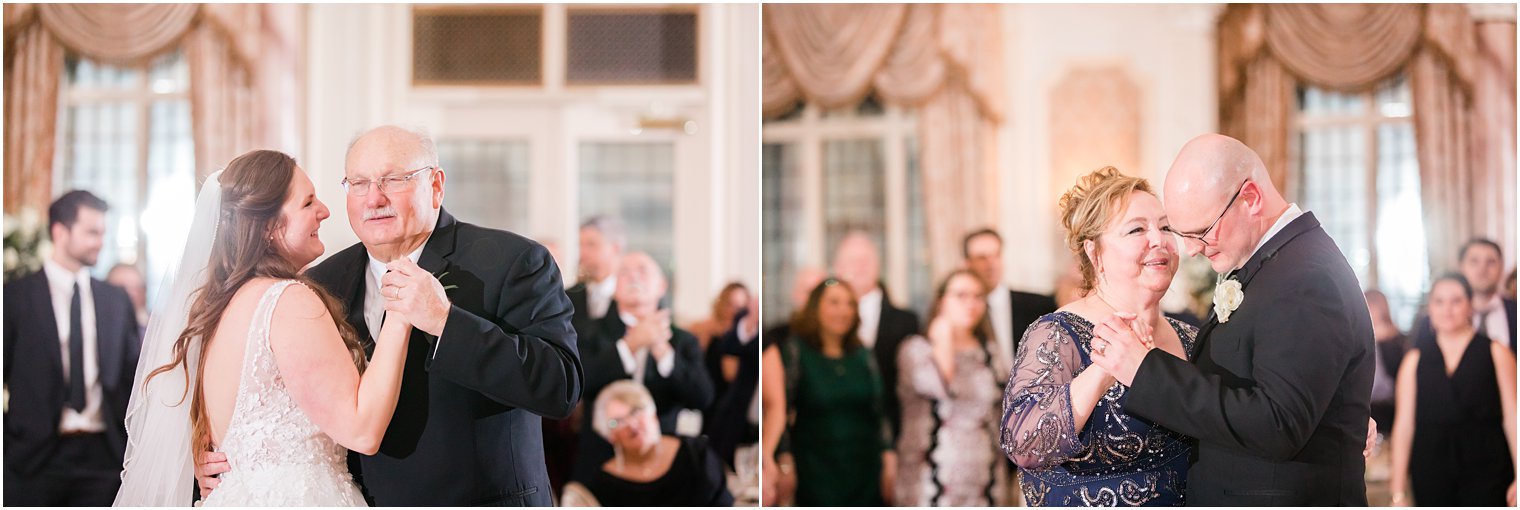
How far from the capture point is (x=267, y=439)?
326 cm

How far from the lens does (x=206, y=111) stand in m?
5.38

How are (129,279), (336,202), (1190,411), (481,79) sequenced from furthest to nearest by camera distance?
(481,79)
(129,279)
(336,202)
(1190,411)

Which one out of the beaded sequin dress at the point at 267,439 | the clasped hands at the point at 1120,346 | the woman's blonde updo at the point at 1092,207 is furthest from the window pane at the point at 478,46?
the clasped hands at the point at 1120,346

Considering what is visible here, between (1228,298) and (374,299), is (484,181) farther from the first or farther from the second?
(1228,298)

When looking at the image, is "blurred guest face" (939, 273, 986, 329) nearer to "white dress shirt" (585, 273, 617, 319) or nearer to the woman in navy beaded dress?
"white dress shirt" (585, 273, 617, 319)

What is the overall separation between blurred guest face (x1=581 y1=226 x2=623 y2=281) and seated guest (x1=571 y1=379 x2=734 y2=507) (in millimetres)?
566

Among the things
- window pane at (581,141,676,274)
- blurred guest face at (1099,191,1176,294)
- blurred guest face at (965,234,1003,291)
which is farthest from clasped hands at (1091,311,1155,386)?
window pane at (581,141,676,274)

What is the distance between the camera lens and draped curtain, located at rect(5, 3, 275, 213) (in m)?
5.31

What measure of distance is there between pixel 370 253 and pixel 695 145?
2514 mm

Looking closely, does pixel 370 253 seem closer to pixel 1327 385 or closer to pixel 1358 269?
pixel 1327 385

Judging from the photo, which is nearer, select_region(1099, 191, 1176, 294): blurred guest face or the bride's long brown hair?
select_region(1099, 191, 1176, 294): blurred guest face

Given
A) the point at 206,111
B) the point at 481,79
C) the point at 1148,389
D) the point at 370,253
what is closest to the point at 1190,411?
the point at 1148,389

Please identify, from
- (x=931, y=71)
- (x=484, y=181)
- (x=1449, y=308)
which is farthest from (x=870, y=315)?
(x=1449, y=308)

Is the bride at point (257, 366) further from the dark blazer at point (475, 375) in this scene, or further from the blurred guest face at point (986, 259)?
the blurred guest face at point (986, 259)
